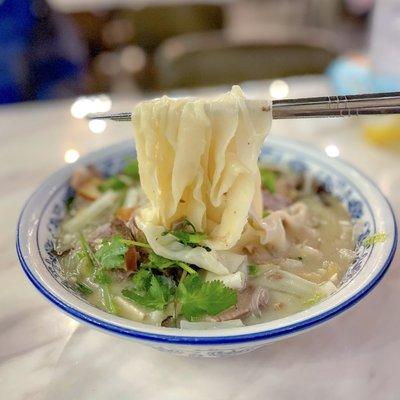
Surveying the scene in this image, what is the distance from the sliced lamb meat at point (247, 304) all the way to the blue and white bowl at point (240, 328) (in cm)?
5

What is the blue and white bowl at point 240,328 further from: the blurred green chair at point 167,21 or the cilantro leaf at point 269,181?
the blurred green chair at point 167,21

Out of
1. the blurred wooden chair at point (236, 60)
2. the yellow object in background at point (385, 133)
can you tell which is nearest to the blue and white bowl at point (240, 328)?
the yellow object in background at point (385, 133)

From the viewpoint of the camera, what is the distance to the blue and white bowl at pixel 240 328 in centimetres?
70

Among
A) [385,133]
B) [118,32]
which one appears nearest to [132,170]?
[385,133]

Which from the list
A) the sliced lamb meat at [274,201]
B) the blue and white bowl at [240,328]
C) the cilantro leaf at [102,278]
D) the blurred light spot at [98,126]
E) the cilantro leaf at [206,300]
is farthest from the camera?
the blurred light spot at [98,126]

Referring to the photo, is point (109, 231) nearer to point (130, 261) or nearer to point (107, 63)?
point (130, 261)

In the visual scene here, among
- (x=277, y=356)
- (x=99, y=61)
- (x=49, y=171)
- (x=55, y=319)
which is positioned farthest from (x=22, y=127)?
(x=99, y=61)

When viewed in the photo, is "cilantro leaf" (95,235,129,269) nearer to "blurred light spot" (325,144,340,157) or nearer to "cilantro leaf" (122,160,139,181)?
"cilantro leaf" (122,160,139,181)

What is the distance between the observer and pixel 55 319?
3.08 feet

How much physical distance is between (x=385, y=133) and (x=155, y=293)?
975 mm

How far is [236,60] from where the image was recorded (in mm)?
2570

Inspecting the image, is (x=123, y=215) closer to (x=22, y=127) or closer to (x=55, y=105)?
(x=22, y=127)

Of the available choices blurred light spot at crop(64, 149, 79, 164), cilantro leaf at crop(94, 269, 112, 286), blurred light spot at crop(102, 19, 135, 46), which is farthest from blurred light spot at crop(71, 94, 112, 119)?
blurred light spot at crop(102, 19, 135, 46)

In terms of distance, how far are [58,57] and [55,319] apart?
1743 mm
